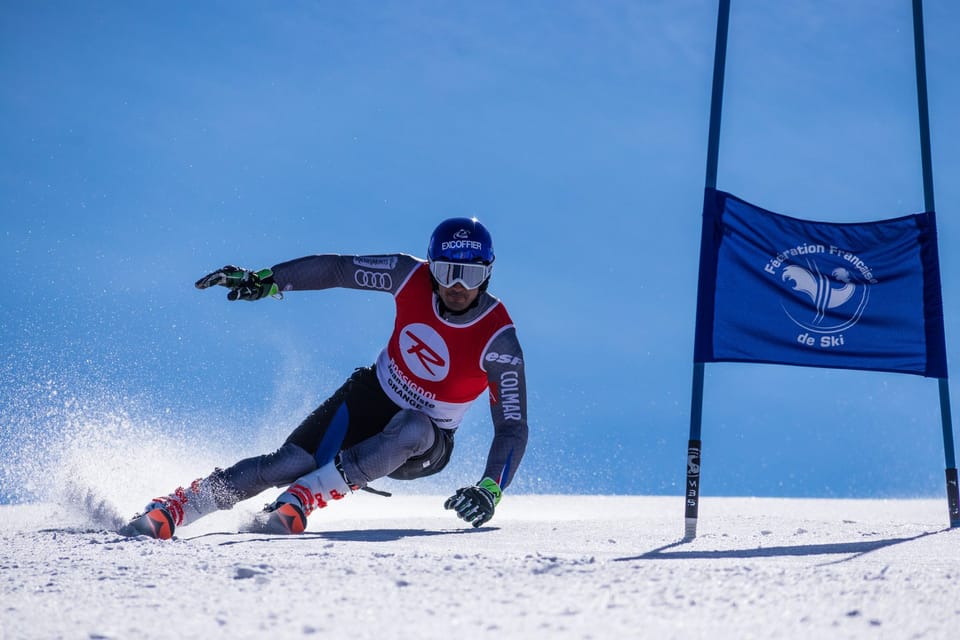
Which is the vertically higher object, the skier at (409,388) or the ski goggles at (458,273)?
the ski goggles at (458,273)

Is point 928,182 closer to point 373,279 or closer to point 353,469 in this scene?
point 373,279

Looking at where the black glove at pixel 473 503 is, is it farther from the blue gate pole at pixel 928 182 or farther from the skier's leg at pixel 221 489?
the blue gate pole at pixel 928 182

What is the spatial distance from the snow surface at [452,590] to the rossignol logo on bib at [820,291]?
5.38 ft

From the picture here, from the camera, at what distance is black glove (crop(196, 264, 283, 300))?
5617 millimetres

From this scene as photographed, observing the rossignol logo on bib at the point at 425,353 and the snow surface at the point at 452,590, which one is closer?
the snow surface at the point at 452,590

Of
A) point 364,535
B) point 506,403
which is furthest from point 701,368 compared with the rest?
point 364,535

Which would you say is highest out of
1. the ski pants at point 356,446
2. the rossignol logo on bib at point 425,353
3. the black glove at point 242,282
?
the black glove at point 242,282

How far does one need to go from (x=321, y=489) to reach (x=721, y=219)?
2852mm

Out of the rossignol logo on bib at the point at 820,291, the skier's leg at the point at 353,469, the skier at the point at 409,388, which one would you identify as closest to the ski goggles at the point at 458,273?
the skier at the point at 409,388

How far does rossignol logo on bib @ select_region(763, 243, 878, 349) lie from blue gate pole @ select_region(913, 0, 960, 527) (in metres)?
0.79

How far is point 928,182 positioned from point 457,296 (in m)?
3.30

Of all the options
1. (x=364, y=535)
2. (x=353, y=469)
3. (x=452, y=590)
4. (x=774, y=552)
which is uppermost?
(x=353, y=469)

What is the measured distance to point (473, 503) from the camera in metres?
5.23

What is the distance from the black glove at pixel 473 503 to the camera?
520 centimetres
